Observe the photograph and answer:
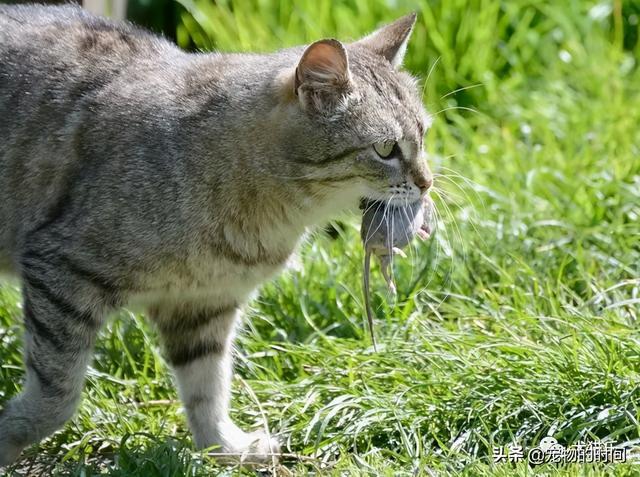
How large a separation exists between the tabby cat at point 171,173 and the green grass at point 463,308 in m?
0.32

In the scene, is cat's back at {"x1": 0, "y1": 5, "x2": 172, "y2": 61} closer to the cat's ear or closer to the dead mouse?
the cat's ear

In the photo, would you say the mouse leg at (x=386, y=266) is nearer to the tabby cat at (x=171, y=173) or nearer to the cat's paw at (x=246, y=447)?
the tabby cat at (x=171, y=173)

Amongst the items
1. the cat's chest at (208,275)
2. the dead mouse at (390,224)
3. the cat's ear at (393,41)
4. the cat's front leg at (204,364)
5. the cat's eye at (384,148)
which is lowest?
the cat's front leg at (204,364)

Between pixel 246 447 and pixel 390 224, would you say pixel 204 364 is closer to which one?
pixel 246 447

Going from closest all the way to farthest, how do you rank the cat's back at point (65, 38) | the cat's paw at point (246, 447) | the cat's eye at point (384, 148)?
the cat's eye at point (384, 148) → the cat's paw at point (246, 447) → the cat's back at point (65, 38)

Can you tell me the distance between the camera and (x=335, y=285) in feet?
15.3

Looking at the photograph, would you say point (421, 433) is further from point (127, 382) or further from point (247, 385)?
point (127, 382)

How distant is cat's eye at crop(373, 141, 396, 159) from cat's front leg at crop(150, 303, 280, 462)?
31.5 inches

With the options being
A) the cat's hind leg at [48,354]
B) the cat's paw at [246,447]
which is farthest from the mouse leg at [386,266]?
the cat's hind leg at [48,354]

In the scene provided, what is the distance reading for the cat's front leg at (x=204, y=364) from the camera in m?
3.99

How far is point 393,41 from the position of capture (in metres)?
3.89

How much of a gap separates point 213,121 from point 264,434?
1.05 m

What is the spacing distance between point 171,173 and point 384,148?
0.66 metres

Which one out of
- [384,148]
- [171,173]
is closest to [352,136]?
[384,148]
